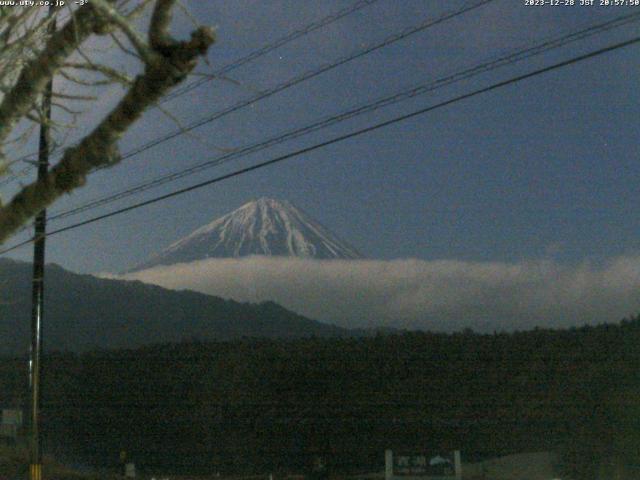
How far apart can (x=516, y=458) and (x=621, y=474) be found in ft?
11.7

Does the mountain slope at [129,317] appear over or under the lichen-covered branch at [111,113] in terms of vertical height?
over

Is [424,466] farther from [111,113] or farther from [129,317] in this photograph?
[129,317]

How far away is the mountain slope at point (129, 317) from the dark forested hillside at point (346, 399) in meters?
20.6

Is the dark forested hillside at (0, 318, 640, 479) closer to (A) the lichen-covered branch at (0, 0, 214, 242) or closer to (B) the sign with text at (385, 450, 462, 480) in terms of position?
(B) the sign with text at (385, 450, 462, 480)

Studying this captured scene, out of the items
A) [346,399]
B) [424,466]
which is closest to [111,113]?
[424,466]

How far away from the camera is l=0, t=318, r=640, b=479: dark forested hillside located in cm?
2318

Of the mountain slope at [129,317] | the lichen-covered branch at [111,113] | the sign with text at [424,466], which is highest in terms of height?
the mountain slope at [129,317]

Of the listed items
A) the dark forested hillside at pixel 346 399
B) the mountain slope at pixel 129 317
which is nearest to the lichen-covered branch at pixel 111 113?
the dark forested hillside at pixel 346 399

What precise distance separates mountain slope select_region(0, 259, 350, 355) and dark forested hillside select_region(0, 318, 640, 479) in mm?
20559

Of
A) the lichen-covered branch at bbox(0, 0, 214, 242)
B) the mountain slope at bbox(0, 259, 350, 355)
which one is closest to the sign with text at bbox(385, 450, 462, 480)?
the lichen-covered branch at bbox(0, 0, 214, 242)

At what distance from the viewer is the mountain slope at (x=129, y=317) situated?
2248 inches

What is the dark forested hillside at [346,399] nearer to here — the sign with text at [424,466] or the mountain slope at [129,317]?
the sign with text at [424,466]

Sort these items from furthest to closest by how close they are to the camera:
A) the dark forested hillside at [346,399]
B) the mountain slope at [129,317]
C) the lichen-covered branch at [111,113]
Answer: the mountain slope at [129,317]
the dark forested hillside at [346,399]
the lichen-covered branch at [111,113]

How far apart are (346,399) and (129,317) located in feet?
133
